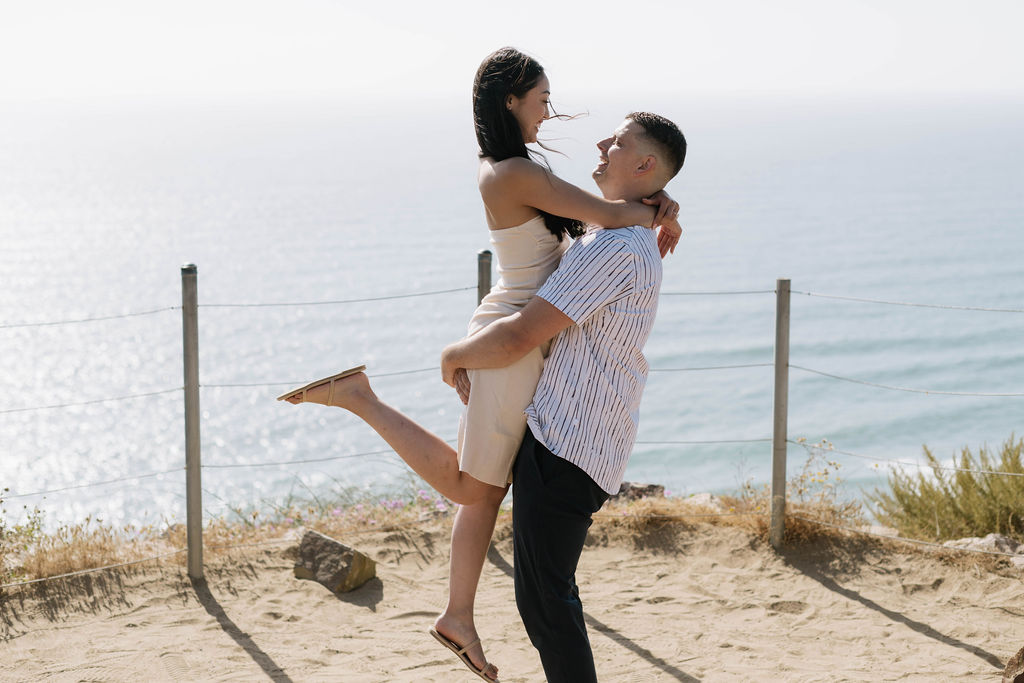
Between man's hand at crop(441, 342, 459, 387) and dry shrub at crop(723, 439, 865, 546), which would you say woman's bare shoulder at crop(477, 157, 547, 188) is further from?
dry shrub at crop(723, 439, 865, 546)

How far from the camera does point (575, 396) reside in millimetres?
2475

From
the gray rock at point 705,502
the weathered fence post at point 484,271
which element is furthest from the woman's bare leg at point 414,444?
the gray rock at point 705,502

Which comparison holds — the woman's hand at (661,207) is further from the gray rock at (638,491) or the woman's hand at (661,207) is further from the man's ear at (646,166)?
the gray rock at (638,491)

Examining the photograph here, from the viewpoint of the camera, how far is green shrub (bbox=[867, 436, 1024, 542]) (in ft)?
16.0

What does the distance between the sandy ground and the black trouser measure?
113 cm

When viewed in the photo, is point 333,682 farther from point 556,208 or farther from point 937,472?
point 937,472

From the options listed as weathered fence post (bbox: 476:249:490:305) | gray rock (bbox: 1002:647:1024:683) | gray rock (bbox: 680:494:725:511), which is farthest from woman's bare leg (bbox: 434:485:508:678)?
gray rock (bbox: 680:494:725:511)

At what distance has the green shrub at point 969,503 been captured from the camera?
16.0 ft

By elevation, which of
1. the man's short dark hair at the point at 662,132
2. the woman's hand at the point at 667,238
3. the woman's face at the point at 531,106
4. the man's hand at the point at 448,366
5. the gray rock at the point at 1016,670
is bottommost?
Result: the gray rock at the point at 1016,670

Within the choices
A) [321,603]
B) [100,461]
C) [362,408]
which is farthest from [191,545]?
[100,461]

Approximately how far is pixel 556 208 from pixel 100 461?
20358mm

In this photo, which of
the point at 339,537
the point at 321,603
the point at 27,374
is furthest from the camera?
the point at 27,374

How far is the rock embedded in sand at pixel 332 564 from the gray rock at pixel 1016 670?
2563mm

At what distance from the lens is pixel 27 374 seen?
2555cm
